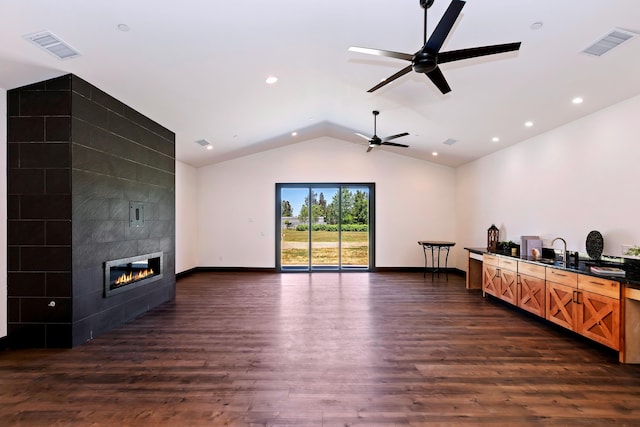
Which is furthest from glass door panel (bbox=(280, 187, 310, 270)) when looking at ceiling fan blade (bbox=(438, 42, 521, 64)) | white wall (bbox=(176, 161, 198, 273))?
ceiling fan blade (bbox=(438, 42, 521, 64))

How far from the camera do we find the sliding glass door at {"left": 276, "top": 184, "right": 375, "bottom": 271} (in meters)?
8.72

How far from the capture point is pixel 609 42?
293cm

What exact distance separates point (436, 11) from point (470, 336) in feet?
12.2

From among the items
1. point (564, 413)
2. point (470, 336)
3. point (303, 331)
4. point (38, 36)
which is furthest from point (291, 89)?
point (564, 413)

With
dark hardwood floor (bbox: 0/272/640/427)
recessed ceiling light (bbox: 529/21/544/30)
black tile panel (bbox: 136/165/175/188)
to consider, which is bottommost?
dark hardwood floor (bbox: 0/272/640/427)

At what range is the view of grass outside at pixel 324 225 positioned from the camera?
8719mm

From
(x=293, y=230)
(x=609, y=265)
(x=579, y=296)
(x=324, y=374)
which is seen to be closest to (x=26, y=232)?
(x=324, y=374)

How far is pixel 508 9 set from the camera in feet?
8.86

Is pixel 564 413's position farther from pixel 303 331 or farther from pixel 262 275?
pixel 262 275

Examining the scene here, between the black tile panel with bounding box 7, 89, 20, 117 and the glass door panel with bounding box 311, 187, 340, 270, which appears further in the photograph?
the glass door panel with bounding box 311, 187, 340, 270

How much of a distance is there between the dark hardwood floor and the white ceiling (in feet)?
10.2

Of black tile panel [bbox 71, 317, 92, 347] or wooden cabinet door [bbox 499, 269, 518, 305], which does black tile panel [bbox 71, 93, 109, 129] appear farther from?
wooden cabinet door [bbox 499, 269, 518, 305]

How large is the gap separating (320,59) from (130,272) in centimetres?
410

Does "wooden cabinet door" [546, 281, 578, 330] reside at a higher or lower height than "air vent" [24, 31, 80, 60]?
lower
